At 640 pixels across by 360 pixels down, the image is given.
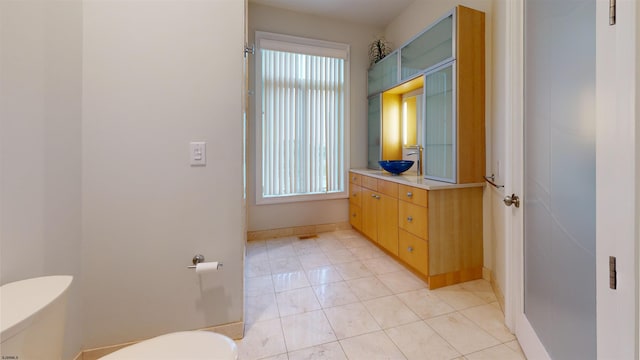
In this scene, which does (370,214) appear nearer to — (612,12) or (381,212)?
(381,212)

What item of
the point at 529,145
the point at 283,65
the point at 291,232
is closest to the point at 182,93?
the point at 529,145

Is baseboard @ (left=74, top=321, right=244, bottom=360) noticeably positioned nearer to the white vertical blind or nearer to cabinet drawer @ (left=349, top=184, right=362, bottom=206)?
the white vertical blind

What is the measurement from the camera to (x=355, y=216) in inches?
145

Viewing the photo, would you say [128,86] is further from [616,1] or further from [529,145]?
[529,145]

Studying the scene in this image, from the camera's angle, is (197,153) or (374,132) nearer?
(197,153)

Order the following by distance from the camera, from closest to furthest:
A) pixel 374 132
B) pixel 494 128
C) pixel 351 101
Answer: pixel 494 128, pixel 374 132, pixel 351 101

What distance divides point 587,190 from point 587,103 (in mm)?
297

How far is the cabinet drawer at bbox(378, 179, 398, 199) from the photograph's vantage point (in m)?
2.61

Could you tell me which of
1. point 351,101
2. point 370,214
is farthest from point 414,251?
point 351,101

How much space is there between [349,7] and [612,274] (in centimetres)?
368

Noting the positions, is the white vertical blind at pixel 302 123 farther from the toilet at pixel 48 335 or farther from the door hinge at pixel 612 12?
the door hinge at pixel 612 12

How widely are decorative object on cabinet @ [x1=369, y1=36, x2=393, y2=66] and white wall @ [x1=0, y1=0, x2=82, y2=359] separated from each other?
10.7ft

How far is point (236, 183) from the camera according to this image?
1.59 metres

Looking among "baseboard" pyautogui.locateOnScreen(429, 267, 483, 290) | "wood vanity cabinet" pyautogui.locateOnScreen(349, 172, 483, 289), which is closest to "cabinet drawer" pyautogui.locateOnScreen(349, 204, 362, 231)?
"wood vanity cabinet" pyautogui.locateOnScreen(349, 172, 483, 289)
